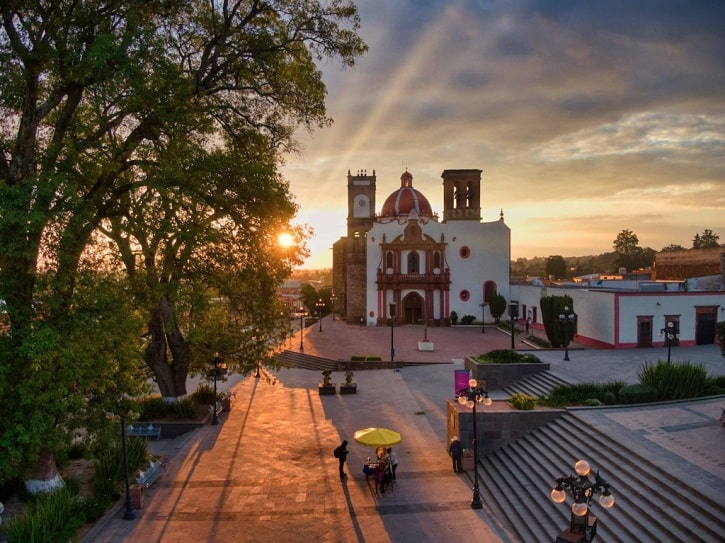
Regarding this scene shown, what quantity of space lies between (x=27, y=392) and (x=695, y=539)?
11.7 metres

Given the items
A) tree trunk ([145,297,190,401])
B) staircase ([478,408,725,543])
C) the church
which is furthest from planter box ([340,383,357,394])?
the church

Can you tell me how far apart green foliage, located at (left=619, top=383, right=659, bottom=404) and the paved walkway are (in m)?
1.52

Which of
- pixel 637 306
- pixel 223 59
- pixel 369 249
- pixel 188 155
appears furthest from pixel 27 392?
pixel 369 249

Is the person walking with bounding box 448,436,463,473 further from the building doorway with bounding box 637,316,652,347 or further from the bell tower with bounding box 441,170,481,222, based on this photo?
the bell tower with bounding box 441,170,481,222

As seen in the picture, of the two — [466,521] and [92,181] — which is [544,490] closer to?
[466,521]

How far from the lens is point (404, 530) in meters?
10.4

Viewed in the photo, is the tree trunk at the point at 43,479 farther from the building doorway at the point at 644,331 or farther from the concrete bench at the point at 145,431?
the building doorway at the point at 644,331

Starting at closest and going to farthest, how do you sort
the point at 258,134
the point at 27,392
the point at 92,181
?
1. the point at 27,392
2. the point at 92,181
3. the point at 258,134

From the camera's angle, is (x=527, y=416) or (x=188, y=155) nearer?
(x=188, y=155)

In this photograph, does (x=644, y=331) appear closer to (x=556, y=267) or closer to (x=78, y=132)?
(x=78, y=132)

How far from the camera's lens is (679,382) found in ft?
50.4

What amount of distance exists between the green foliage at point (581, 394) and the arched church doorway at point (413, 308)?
28.9 metres

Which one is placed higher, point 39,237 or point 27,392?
point 39,237

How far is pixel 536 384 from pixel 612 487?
956cm
